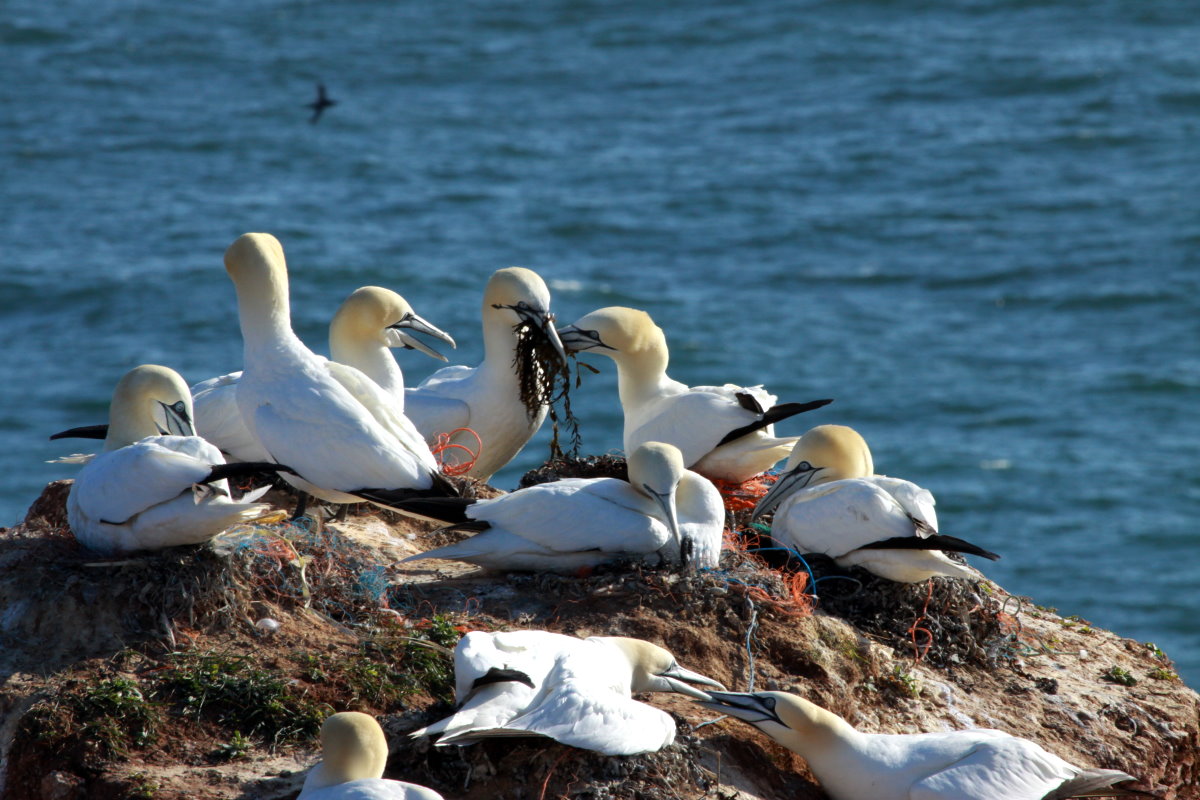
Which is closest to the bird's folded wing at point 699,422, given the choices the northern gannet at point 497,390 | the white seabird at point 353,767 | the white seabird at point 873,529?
the white seabird at point 873,529

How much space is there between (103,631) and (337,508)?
1.87m

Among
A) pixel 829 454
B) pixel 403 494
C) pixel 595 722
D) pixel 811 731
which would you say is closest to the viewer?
pixel 595 722

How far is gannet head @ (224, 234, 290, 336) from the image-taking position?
6.78 meters

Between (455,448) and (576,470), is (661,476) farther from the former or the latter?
(455,448)

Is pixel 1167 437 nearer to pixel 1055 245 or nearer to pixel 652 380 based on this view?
pixel 1055 245

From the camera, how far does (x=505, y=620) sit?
19.5 feet

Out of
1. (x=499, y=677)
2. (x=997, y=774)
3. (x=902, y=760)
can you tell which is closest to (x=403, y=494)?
(x=499, y=677)

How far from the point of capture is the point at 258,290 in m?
6.81

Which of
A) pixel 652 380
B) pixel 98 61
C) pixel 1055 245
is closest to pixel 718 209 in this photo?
pixel 1055 245

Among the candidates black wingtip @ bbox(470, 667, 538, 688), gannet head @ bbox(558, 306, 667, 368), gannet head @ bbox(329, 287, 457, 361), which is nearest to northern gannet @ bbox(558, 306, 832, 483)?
gannet head @ bbox(558, 306, 667, 368)

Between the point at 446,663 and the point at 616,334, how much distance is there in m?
3.04

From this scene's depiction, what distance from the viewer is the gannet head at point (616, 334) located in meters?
8.22

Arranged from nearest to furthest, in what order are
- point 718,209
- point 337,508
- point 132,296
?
point 337,508 → point 132,296 → point 718,209

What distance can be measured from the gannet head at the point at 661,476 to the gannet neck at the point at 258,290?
Result: 1.68m
